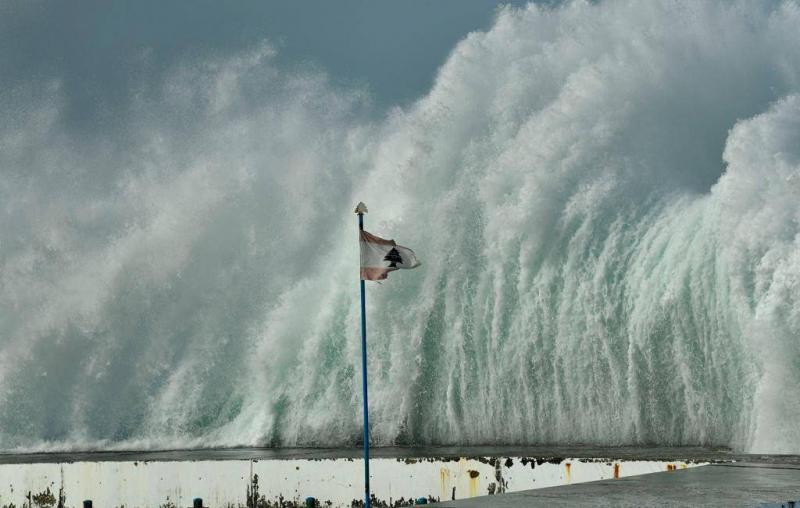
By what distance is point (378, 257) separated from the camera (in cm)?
1291

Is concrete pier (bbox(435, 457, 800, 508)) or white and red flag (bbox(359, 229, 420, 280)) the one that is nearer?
concrete pier (bbox(435, 457, 800, 508))

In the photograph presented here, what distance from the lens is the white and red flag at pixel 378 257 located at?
12.8m

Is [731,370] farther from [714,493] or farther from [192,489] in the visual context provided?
[714,493]

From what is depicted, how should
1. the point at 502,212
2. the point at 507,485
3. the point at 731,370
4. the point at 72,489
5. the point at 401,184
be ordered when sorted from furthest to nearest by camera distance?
1. the point at 401,184
2. the point at 502,212
3. the point at 731,370
4. the point at 72,489
5. the point at 507,485

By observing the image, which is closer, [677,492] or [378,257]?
[677,492]

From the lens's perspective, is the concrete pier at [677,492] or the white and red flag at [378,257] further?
the white and red flag at [378,257]

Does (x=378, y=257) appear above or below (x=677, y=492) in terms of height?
above

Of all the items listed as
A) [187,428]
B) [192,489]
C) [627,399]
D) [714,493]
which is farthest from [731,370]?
[187,428]

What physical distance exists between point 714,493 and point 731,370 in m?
11.7

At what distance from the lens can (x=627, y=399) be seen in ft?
64.2

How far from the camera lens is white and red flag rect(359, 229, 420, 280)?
1281 cm

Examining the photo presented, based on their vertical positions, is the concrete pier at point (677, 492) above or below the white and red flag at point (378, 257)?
below

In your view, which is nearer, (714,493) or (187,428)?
(714,493)

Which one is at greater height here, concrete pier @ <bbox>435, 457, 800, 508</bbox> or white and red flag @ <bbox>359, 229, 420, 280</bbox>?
white and red flag @ <bbox>359, 229, 420, 280</bbox>
